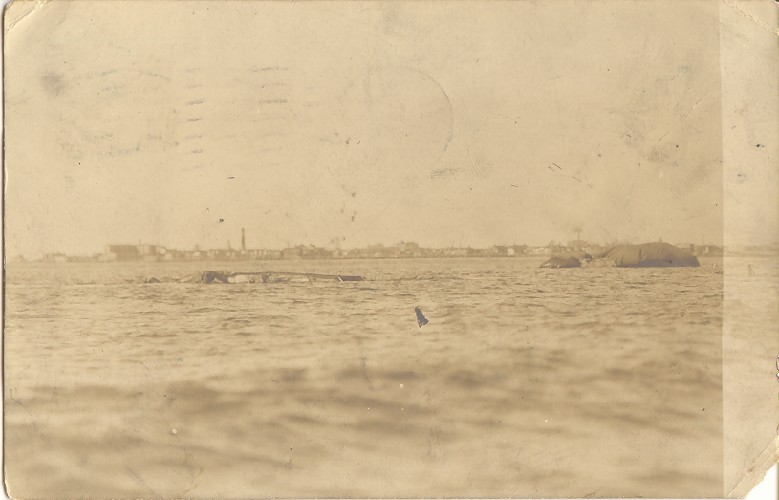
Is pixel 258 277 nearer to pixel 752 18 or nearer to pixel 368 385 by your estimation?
pixel 368 385

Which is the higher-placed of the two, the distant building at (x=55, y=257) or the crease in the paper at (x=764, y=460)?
the distant building at (x=55, y=257)

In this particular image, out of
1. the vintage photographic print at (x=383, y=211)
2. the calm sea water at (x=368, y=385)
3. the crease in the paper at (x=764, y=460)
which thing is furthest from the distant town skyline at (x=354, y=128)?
the crease in the paper at (x=764, y=460)

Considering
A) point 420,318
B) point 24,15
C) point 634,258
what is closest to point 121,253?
point 24,15

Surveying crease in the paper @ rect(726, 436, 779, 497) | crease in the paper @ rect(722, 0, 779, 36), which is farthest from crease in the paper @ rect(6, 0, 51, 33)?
crease in the paper @ rect(726, 436, 779, 497)

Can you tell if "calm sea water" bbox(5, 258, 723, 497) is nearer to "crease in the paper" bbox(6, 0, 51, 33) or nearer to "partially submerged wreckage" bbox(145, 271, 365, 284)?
"partially submerged wreckage" bbox(145, 271, 365, 284)

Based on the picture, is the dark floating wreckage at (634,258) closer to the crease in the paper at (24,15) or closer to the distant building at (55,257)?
the distant building at (55,257)
